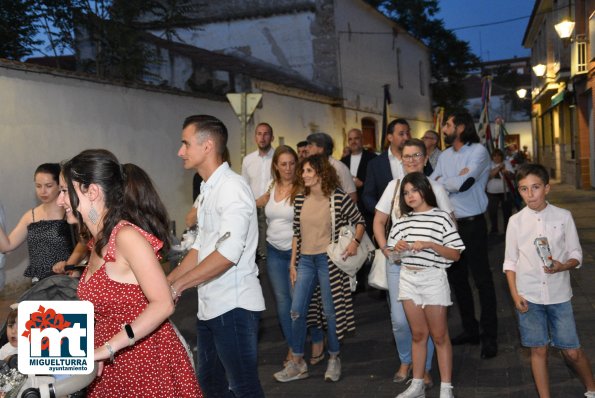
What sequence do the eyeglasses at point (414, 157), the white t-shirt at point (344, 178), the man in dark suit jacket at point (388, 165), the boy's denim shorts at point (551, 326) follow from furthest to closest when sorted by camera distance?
the white t-shirt at point (344, 178) < the man in dark suit jacket at point (388, 165) < the eyeglasses at point (414, 157) < the boy's denim shorts at point (551, 326)

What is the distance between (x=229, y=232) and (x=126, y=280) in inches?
30.6

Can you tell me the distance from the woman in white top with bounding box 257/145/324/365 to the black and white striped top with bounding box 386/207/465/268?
1.38 m

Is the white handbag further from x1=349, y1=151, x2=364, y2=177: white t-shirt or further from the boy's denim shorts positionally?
x1=349, y1=151, x2=364, y2=177: white t-shirt

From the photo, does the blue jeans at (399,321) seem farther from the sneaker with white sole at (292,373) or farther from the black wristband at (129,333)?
the black wristband at (129,333)

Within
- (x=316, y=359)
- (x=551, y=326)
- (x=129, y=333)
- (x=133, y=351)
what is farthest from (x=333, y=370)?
(x=129, y=333)

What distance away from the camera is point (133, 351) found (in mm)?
3174

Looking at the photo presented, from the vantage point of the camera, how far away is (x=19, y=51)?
1494cm

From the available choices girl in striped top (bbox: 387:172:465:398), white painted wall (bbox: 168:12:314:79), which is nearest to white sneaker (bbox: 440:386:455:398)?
girl in striped top (bbox: 387:172:465:398)

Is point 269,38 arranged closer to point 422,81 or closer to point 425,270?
point 422,81

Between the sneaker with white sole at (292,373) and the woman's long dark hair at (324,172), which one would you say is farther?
the woman's long dark hair at (324,172)

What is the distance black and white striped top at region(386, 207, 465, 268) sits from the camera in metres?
5.32

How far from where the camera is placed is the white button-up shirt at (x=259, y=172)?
31.4 ft

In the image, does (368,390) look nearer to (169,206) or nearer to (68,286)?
(68,286)

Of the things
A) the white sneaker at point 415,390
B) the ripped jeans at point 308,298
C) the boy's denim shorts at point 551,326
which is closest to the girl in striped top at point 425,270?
the white sneaker at point 415,390
